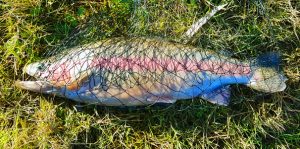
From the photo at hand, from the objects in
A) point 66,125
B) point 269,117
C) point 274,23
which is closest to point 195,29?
point 274,23

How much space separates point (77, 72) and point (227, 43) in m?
1.00

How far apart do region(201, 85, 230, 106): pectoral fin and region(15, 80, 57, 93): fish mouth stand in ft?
3.03

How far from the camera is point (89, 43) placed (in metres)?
3.06

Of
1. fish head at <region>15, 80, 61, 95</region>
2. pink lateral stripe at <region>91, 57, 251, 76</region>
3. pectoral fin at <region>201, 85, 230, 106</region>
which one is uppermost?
pink lateral stripe at <region>91, 57, 251, 76</region>

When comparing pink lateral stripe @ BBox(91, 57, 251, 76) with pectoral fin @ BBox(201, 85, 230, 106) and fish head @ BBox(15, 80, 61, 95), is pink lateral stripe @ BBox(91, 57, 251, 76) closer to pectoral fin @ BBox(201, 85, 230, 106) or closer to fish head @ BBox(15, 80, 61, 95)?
pectoral fin @ BBox(201, 85, 230, 106)

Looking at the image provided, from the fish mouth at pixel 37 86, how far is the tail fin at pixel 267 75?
1.22 meters

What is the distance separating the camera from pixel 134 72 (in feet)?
9.64

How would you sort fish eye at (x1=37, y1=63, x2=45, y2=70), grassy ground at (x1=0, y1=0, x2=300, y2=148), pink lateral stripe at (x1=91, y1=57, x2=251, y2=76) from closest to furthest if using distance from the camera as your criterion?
1. pink lateral stripe at (x1=91, y1=57, x2=251, y2=76)
2. fish eye at (x1=37, y1=63, x2=45, y2=70)
3. grassy ground at (x1=0, y1=0, x2=300, y2=148)

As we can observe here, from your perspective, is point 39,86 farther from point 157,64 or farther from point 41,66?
point 157,64

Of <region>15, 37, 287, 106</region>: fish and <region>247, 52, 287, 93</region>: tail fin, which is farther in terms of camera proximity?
<region>247, 52, 287, 93</region>: tail fin

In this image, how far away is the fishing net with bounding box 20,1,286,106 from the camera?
9.64 feet

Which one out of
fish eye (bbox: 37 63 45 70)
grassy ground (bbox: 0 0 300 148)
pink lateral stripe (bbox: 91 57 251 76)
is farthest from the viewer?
grassy ground (bbox: 0 0 300 148)

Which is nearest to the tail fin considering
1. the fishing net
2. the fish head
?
the fishing net

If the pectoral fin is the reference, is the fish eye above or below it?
above
